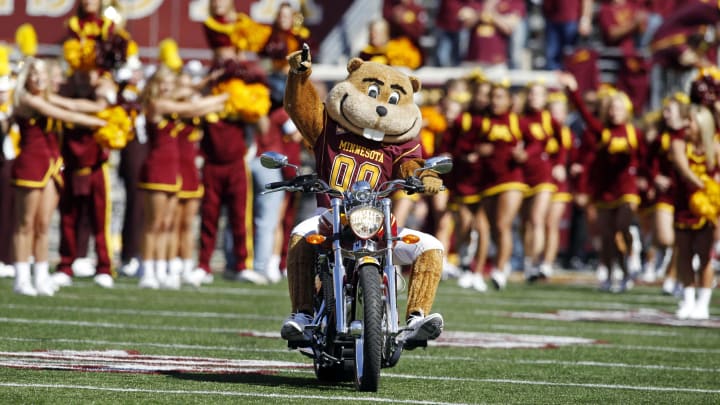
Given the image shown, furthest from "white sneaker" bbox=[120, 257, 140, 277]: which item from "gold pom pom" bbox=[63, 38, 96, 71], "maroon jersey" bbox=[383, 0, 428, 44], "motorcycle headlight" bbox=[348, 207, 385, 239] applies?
"motorcycle headlight" bbox=[348, 207, 385, 239]

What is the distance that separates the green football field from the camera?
7.31m

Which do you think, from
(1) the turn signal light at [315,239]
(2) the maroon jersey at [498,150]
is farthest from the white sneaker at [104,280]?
(1) the turn signal light at [315,239]

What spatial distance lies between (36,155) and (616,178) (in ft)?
22.7

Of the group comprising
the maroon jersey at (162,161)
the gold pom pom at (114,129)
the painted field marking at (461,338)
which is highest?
the gold pom pom at (114,129)

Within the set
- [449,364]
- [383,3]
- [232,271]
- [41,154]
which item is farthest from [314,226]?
[383,3]

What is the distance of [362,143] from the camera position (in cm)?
812

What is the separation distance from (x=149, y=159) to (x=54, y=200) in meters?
1.86

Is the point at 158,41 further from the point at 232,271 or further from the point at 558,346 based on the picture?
the point at 558,346

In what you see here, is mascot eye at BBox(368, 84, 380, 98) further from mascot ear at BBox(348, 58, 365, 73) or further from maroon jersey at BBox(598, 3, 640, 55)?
maroon jersey at BBox(598, 3, 640, 55)

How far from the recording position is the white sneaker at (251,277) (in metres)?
16.3

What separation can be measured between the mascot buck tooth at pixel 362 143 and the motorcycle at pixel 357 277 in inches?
4.9

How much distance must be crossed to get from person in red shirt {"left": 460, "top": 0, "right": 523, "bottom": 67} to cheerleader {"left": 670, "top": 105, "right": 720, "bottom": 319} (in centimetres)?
874

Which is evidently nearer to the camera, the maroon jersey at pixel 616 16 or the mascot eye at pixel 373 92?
the mascot eye at pixel 373 92

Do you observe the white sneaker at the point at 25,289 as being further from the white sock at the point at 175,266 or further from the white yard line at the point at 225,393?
the white yard line at the point at 225,393
